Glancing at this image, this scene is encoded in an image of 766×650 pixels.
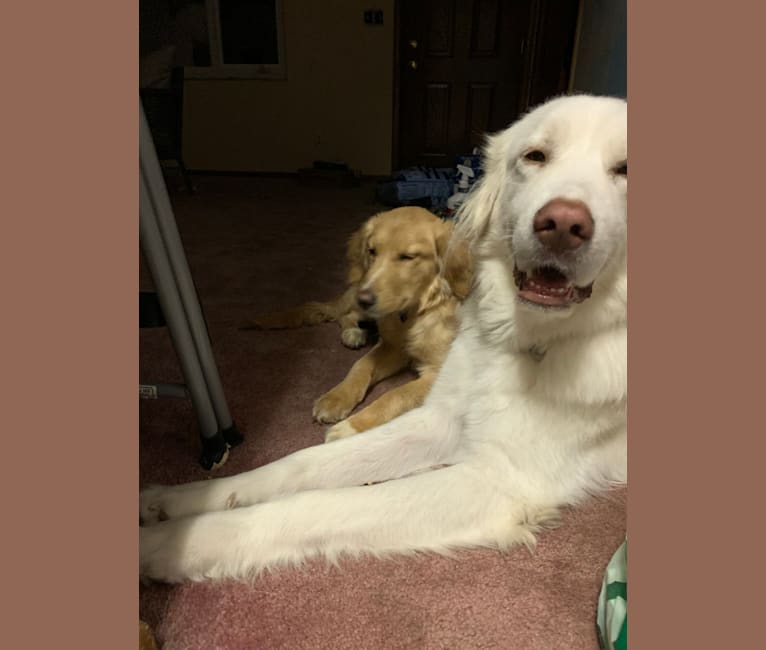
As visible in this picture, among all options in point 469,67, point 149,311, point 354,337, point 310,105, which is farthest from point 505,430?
point 310,105

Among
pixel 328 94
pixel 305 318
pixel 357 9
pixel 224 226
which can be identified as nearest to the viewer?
pixel 305 318

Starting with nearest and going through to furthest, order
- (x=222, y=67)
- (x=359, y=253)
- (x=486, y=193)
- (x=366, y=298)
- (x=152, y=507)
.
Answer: (x=152, y=507) < (x=486, y=193) < (x=366, y=298) < (x=359, y=253) < (x=222, y=67)

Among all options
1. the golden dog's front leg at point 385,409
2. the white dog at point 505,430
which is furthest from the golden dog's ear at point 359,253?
the white dog at point 505,430

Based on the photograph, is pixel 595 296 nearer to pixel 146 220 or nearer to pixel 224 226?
pixel 146 220

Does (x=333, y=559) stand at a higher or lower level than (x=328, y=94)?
lower

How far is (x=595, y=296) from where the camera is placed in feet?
3.79

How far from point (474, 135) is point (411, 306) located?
5.09m

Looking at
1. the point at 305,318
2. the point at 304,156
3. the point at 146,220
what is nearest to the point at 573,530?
the point at 146,220

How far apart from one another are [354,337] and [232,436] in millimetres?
812

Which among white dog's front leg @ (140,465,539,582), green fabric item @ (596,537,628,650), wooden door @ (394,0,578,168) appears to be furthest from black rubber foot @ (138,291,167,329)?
wooden door @ (394,0,578,168)

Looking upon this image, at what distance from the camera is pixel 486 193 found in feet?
4.80

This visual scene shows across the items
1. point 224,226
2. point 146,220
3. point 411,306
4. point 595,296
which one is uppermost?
point 146,220

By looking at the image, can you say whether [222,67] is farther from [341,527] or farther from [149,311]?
[341,527]

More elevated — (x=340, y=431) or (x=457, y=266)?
(x=457, y=266)
